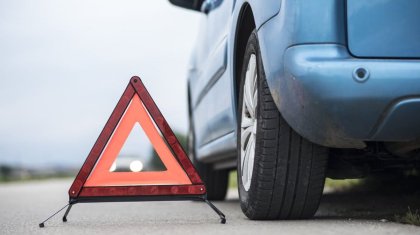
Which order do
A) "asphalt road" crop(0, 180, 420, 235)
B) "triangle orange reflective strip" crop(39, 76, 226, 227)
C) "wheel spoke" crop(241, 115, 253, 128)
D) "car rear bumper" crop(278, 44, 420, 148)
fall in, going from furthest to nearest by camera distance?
→ "wheel spoke" crop(241, 115, 253, 128), "triangle orange reflective strip" crop(39, 76, 226, 227), "asphalt road" crop(0, 180, 420, 235), "car rear bumper" crop(278, 44, 420, 148)

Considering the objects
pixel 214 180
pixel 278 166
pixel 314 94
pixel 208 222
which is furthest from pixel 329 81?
pixel 214 180

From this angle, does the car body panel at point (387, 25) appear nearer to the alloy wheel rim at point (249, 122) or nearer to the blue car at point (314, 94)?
the blue car at point (314, 94)

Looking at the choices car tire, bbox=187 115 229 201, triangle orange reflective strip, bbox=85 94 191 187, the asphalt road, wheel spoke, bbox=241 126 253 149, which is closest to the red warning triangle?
triangle orange reflective strip, bbox=85 94 191 187

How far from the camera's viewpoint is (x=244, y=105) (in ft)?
12.1

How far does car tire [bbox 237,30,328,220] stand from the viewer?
3170 millimetres

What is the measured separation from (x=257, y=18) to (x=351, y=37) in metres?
0.57

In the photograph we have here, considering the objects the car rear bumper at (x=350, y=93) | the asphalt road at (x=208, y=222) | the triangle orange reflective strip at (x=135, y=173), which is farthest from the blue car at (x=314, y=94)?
the triangle orange reflective strip at (x=135, y=173)

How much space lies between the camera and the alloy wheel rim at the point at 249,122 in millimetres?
3473

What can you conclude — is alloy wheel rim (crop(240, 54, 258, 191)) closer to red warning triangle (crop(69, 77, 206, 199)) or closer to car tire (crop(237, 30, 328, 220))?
car tire (crop(237, 30, 328, 220))

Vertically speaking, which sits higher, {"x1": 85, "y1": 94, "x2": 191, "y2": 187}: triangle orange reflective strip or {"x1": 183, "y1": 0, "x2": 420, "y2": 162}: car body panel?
{"x1": 183, "y1": 0, "x2": 420, "y2": 162}: car body panel

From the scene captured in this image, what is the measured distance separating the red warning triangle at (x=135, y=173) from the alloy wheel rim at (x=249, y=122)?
0.86 ft

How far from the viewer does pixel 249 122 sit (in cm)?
359

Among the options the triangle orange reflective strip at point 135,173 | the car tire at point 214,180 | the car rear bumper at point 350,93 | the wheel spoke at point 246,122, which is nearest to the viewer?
the car rear bumper at point 350,93

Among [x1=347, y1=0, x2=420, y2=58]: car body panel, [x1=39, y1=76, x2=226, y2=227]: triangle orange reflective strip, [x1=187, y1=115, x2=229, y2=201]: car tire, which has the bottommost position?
[x1=187, y1=115, x2=229, y2=201]: car tire
